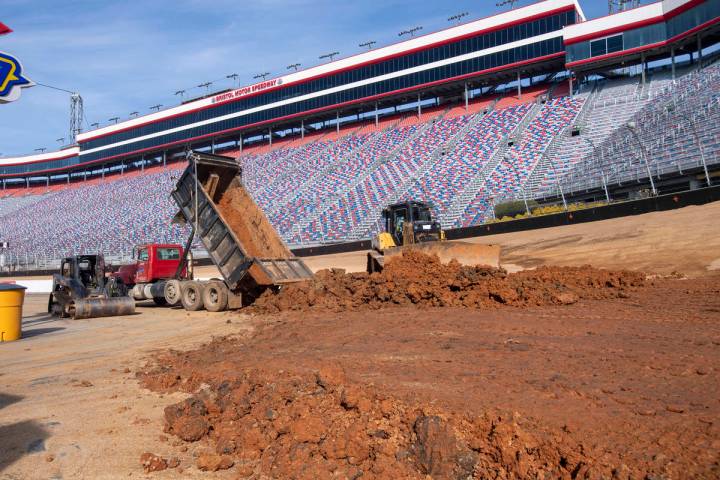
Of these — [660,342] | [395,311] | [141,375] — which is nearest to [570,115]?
[395,311]

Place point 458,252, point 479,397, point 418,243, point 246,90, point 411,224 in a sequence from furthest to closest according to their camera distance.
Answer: point 246,90 → point 411,224 → point 418,243 → point 458,252 → point 479,397

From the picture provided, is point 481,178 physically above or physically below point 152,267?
above

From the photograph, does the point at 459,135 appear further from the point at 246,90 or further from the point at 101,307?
the point at 101,307

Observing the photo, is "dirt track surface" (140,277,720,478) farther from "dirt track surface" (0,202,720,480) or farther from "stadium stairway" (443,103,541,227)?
"stadium stairway" (443,103,541,227)

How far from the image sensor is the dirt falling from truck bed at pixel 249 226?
14.5 metres

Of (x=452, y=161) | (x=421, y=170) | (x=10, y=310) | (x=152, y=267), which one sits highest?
(x=452, y=161)

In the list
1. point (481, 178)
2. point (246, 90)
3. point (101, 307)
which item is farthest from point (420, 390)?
point (246, 90)

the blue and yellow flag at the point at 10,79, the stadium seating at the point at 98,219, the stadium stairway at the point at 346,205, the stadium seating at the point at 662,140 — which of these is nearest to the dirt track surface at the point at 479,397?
the blue and yellow flag at the point at 10,79

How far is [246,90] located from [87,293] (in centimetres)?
4672

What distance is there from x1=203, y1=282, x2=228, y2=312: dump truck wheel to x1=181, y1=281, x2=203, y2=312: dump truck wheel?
34cm

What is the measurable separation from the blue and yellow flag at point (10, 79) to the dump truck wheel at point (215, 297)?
6.46 m

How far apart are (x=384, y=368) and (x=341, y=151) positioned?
41201 millimetres

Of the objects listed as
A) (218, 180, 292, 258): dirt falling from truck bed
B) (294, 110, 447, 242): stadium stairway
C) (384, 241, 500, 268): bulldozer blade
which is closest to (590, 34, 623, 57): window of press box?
(294, 110, 447, 242): stadium stairway

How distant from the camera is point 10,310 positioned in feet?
34.0
